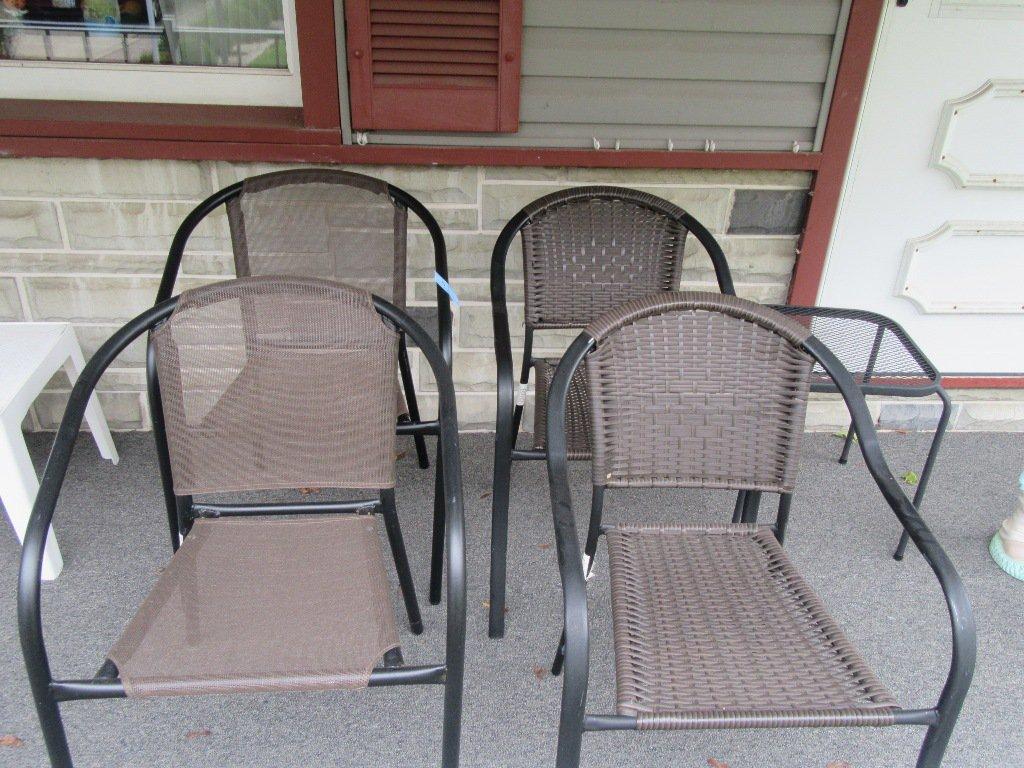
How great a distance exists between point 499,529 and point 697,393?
1.78 feet

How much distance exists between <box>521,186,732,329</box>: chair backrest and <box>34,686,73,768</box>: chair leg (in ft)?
4.36

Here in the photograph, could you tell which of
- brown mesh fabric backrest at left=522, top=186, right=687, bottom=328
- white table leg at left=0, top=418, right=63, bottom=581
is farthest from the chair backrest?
white table leg at left=0, top=418, right=63, bottom=581

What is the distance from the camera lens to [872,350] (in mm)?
2109

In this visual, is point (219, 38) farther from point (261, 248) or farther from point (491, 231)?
A: point (491, 231)

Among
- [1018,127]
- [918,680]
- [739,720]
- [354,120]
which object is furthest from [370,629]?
[1018,127]

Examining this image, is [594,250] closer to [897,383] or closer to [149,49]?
[897,383]

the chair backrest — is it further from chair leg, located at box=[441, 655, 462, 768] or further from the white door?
chair leg, located at box=[441, 655, 462, 768]

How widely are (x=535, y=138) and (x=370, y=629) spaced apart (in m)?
1.47

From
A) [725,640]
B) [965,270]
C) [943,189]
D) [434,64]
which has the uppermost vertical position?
[434,64]

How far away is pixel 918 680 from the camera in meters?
1.65

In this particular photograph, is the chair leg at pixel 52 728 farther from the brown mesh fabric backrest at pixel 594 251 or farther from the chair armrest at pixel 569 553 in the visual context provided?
the brown mesh fabric backrest at pixel 594 251

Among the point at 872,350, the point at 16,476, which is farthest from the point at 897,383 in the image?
the point at 16,476

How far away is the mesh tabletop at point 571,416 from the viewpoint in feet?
5.27

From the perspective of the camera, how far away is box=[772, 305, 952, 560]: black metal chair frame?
1.85 m
